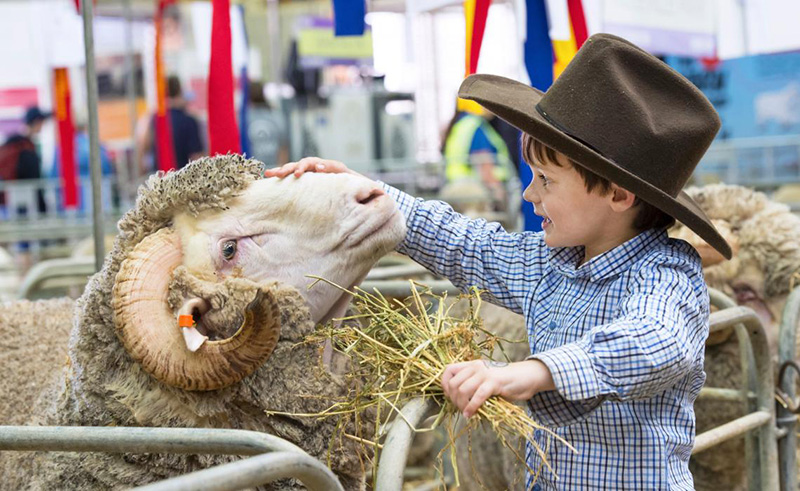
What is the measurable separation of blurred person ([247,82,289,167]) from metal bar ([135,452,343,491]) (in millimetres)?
10011

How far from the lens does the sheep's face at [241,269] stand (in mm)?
2006

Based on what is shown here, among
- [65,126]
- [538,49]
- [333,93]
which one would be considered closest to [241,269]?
[538,49]

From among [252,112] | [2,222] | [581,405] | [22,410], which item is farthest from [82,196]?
[581,405]

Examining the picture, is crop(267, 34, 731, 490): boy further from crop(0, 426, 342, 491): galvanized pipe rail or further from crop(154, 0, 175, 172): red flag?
crop(154, 0, 175, 172): red flag

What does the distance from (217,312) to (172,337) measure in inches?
4.7

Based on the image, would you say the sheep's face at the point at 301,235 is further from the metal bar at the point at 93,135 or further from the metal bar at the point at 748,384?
the metal bar at the point at 748,384

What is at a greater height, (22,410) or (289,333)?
(289,333)

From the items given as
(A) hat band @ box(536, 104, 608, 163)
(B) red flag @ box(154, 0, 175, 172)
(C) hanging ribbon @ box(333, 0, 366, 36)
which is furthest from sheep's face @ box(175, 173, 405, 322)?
(B) red flag @ box(154, 0, 175, 172)

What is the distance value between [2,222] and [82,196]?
4.84ft

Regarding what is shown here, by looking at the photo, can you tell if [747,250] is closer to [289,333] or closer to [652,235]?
[652,235]

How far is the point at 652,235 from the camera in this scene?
1.98 m

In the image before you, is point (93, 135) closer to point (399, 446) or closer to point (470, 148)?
point (399, 446)

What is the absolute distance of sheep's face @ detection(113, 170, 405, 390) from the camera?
2.01 metres

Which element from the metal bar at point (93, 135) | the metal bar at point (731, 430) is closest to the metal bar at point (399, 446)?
the metal bar at point (731, 430)
